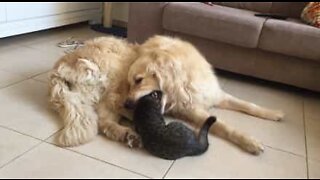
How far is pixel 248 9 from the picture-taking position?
116 inches

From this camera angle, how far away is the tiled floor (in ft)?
4.28

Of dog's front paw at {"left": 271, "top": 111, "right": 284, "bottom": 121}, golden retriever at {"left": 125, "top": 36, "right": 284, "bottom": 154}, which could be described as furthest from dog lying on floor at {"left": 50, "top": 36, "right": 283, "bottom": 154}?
dog's front paw at {"left": 271, "top": 111, "right": 284, "bottom": 121}

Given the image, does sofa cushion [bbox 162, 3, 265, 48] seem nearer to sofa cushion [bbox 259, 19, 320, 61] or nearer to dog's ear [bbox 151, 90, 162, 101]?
sofa cushion [bbox 259, 19, 320, 61]

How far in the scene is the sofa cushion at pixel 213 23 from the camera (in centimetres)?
227

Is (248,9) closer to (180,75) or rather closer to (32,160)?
(180,75)

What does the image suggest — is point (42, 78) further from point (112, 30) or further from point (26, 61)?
point (112, 30)

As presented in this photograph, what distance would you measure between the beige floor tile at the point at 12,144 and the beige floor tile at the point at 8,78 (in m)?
0.59

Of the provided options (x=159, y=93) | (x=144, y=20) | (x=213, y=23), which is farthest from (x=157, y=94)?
(x=144, y=20)

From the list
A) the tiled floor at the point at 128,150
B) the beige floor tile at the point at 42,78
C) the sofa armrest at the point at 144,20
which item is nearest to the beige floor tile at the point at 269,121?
the tiled floor at the point at 128,150

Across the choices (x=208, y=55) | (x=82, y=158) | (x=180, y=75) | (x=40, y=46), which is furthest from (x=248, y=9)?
(x=82, y=158)

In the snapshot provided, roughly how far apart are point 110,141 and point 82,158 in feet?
0.59

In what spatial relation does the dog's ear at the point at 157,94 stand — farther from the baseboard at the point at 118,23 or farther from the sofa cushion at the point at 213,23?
the baseboard at the point at 118,23

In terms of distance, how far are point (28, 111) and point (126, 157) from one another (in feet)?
2.09

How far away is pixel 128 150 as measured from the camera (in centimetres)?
144
